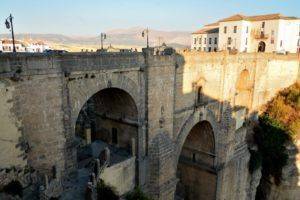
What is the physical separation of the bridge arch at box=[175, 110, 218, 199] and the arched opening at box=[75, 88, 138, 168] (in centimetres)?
618

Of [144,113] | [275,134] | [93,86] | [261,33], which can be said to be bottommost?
[275,134]

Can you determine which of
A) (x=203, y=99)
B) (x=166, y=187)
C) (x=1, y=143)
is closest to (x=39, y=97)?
(x=1, y=143)

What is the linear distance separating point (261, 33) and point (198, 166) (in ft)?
99.9

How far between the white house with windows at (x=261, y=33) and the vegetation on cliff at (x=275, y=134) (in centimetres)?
1686

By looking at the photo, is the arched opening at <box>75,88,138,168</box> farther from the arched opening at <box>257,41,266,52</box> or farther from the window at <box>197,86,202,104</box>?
the arched opening at <box>257,41,266,52</box>

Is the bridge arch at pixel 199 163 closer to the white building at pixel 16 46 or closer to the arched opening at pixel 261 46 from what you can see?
the arched opening at pixel 261 46

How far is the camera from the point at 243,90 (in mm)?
22438

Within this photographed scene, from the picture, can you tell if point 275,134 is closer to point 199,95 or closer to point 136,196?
point 199,95

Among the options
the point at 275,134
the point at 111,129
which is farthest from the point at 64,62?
the point at 275,134

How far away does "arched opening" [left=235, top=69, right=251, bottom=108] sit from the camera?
848 inches

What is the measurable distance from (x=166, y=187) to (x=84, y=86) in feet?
23.2

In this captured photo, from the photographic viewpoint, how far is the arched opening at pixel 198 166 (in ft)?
60.8

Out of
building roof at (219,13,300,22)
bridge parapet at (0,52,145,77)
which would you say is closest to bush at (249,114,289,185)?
bridge parapet at (0,52,145,77)

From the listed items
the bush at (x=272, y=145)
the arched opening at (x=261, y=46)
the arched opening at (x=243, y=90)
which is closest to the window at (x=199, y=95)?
the arched opening at (x=243, y=90)
